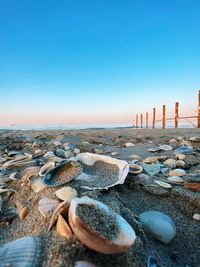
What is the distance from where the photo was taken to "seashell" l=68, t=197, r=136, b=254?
118 centimetres

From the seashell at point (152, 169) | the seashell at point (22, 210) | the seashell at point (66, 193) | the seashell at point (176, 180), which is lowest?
the seashell at point (22, 210)

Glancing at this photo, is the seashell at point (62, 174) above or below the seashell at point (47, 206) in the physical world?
above

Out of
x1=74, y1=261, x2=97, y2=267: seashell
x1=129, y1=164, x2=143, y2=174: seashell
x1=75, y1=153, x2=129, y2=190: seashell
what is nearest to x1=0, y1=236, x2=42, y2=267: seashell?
x1=74, y1=261, x2=97, y2=267: seashell

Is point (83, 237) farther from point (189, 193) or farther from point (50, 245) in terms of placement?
point (189, 193)

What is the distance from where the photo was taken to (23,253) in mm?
1291

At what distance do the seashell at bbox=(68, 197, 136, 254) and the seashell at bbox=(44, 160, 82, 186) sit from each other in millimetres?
755

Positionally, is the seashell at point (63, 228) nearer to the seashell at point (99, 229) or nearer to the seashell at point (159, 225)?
the seashell at point (99, 229)

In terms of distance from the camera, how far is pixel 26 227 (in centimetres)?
167

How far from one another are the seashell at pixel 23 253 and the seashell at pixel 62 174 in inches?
28.2

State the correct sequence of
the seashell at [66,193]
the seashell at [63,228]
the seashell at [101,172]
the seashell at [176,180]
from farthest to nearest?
the seashell at [176,180] < the seashell at [101,172] < the seashell at [66,193] < the seashell at [63,228]

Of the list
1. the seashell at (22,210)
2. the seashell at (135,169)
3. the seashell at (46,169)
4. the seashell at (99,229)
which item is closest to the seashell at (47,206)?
the seashell at (22,210)

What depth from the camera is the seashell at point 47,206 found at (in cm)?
167

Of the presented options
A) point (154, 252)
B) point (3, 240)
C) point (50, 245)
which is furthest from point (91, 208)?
point (3, 240)

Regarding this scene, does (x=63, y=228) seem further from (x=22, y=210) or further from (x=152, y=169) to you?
(x=152, y=169)
